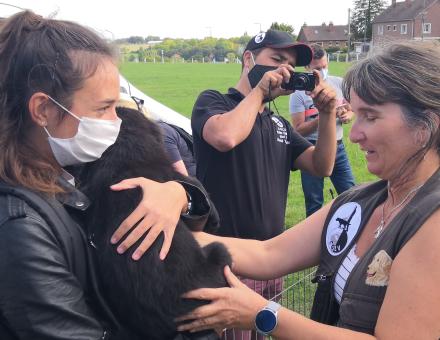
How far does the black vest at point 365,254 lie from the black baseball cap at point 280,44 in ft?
6.07

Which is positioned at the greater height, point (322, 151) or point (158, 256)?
point (158, 256)

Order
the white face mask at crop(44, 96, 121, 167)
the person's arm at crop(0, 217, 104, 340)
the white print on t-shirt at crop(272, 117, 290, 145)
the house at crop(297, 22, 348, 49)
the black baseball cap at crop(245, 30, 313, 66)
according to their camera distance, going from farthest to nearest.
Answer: the house at crop(297, 22, 348, 49)
the black baseball cap at crop(245, 30, 313, 66)
the white print on t-shirt at crop(272, 117, 290, 145)
the white face mask at crop(44, 96, 121, 167)
the person's arm at crop(0, 217, 104, 340)

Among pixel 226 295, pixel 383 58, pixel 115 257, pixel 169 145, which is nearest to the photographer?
pixel 115 257

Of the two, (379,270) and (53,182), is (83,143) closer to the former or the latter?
(53,182)

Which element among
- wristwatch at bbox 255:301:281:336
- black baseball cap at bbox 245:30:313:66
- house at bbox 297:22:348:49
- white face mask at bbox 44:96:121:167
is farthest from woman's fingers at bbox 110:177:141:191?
house at bbox 297:22:348:49

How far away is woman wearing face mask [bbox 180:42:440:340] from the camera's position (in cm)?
187

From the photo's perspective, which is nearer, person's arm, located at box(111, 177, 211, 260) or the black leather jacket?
the black leather jacket

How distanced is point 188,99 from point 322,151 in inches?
822

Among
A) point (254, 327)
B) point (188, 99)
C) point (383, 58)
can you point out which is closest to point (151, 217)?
point (254, 327)

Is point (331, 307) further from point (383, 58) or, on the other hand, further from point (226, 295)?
point (383, 58)

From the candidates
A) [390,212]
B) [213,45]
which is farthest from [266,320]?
[213,45]

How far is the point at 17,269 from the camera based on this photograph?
5.01 ft

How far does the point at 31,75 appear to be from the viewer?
1.79 meters

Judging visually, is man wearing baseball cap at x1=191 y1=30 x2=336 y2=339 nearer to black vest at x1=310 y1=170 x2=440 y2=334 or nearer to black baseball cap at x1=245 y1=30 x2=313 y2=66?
black baseball cap at x1=245 y1=30 x2=313 y2=66
